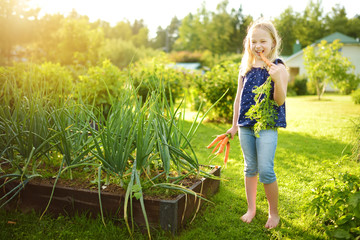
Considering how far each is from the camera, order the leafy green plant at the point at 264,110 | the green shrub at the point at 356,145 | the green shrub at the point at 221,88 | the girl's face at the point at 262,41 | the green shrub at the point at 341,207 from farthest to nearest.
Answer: the green shrub at the point at 221,88 < the green shrub at the point at 356,145 < the girl's face at the point at 262,41 < the leafy green plant at the point at 264,110 < the green shrub at the point at 341,207

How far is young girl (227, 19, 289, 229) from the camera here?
2281 millimetres

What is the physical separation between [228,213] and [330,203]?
2.52 ft

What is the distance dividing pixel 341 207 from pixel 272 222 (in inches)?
19.4

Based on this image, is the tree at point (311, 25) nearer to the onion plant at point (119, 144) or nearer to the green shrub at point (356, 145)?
the green shrub at point (356, 145)

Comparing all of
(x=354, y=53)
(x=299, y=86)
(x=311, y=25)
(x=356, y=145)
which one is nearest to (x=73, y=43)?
(x=299, y=86)

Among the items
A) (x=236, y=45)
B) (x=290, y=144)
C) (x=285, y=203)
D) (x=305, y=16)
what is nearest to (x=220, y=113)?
(x=290, y=144)

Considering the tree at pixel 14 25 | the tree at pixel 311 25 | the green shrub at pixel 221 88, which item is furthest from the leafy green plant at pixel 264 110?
the tree at pixel 311 25

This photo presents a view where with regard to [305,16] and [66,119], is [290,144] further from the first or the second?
[305,16]

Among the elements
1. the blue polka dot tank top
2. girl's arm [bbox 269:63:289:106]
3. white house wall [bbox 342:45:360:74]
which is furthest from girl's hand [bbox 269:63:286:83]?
white house wall [bbox 342:45:360:74]

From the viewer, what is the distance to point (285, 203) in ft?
9.22

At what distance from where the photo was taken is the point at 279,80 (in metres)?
2.11

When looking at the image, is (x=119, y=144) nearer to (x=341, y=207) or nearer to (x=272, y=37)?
(x=272, y=37)

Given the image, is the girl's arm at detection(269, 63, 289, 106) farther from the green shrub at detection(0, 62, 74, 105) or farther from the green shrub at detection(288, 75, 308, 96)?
the green shrub at detection(288, 75, 308, 96)

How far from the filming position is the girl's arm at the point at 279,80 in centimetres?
209
